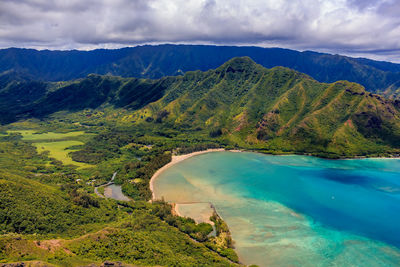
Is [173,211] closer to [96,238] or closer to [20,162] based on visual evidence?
[96,238]

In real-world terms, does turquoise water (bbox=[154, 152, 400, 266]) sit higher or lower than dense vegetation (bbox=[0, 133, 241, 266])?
lower

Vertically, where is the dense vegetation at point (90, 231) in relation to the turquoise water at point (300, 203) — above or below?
above

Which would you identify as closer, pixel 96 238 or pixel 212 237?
pixel 96 238

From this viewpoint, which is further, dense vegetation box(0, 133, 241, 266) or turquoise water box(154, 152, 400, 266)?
turquoise water box(154, 152, 400, 266)

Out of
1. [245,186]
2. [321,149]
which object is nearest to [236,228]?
[245,186]

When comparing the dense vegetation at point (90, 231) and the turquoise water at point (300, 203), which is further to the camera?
the turquoise water at point (300, 203)

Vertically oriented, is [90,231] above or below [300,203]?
above

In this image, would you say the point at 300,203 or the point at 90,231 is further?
the point at 300,203

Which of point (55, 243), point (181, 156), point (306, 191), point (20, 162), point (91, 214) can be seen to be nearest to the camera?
point (55, 243)
